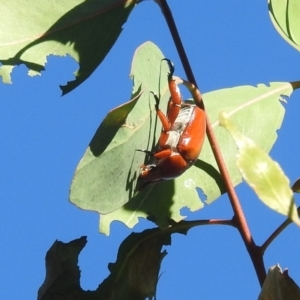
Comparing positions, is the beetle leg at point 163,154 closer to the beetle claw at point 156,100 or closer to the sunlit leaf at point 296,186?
the beetle claw at point 156,100

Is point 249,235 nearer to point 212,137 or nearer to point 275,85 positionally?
point 212,137

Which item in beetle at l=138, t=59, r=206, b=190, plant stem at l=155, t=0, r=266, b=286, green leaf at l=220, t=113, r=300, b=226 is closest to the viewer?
green leaf at l=220, t=113, r=300, b=226

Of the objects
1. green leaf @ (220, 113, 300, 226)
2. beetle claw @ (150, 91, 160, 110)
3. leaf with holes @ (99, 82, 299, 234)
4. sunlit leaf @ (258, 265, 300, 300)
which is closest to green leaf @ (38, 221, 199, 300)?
leaf with holes @ (99, 82, 299, 234)

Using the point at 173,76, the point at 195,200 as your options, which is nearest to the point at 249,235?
the point at 195,200

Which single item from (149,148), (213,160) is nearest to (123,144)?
(149,148)

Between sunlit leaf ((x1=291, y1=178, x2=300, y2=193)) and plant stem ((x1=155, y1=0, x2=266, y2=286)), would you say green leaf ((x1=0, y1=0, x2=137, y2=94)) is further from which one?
sunlit leaf ((x1=291, y1=178, x2=300, y2=193))

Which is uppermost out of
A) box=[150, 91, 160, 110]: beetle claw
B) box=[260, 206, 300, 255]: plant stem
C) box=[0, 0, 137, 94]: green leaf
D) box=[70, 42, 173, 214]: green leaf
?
box=[0, 0, 137, 94]: green leaf

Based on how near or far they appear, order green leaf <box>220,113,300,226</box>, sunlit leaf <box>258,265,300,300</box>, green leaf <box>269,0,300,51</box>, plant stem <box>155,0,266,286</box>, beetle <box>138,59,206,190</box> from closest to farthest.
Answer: green leaf <box>220,113,300,226</box> < sunlit leaf <box>258,265,300,300</box> < plant stem <box>155,0,266,286</box> < beetle <box>138,59,206,190</box> < green leaf <box>269,0,300,51</box>
